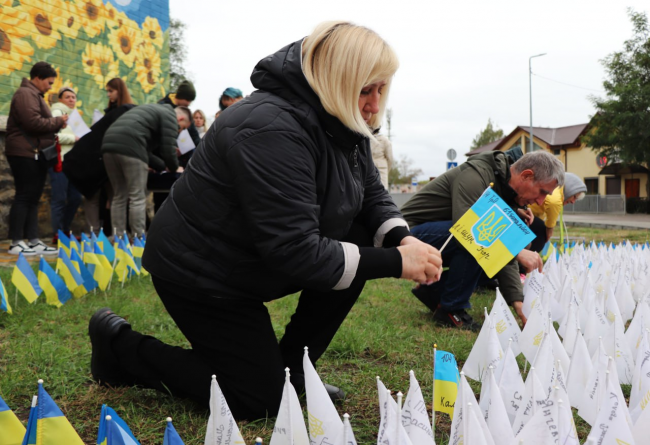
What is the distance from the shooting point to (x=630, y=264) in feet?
14.1

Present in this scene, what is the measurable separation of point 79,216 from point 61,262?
4309 mm

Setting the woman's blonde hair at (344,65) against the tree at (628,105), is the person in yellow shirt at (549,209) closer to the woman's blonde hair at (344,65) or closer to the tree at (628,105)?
the woman's blonde hair at (344,65)

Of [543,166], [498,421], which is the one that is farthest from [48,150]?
[498,421]

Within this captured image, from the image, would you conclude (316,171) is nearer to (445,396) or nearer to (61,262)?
(445,396)

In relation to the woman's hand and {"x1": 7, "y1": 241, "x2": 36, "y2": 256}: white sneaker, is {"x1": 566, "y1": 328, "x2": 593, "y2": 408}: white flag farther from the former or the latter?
{"x1": 7, "y1": 241, "x2": 36, "y2": 256}: white sneaker

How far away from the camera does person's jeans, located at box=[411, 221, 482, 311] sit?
352cm

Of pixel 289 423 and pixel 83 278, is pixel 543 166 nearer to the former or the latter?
pixel 289 423

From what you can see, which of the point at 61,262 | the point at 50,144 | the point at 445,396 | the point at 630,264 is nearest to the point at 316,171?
the point at 445,396

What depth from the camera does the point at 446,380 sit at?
183 centimetres

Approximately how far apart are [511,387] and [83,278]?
3167mm

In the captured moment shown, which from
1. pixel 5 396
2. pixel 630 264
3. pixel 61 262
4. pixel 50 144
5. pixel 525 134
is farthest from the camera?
pixel 525 134

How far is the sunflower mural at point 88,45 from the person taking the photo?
746cm

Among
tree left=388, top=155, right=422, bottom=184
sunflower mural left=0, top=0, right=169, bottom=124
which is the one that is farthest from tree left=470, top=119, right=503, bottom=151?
sunflower mural left=0, top=0, right=169, bottom=124

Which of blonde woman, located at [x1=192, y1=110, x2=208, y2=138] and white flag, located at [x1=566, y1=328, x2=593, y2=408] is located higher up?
blonde woman, located at [x1=192, y1=110, x2=208, y2=138]
